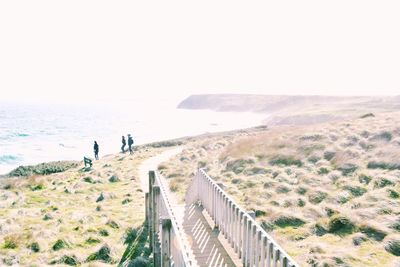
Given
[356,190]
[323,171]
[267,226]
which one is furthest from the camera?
[323,171]

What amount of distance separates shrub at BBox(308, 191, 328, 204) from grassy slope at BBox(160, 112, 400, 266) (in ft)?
0.07

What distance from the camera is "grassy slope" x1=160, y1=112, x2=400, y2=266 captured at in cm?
896

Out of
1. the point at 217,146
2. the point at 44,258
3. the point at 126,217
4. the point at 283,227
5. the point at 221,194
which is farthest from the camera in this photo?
the point at 217,146

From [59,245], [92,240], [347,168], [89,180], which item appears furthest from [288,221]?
[89,180]

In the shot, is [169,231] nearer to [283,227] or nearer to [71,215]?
[283,227]

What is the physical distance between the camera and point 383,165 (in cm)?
1570

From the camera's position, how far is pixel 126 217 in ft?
43.5

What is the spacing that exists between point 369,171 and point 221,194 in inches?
345

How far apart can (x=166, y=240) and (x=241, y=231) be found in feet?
5.07

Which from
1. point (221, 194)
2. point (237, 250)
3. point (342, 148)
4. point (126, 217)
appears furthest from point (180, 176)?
point (237, 250)

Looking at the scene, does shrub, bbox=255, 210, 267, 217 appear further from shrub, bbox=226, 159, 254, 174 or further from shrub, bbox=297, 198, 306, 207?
shrub, bbox=226, 159, 254, 174

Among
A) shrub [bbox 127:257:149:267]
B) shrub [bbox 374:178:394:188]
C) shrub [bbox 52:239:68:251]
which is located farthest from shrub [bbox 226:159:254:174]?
shrub [bbox 127:257:149:267]

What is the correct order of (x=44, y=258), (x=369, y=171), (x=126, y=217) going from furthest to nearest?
(x=369, y=171)
(x=126, y=217)
(x=44, y=258)

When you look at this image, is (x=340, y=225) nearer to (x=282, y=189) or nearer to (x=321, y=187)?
(x=321, y=187)
